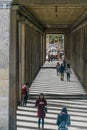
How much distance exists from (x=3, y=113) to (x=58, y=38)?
79.3 metres

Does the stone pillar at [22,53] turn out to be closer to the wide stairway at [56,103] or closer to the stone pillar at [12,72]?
the wide stairway at [56,103]

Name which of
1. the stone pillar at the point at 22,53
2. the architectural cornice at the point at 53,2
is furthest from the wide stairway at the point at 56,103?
the architectural cornice at the point at 53,2

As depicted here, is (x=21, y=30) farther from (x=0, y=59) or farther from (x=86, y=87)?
(x=0, y=59)

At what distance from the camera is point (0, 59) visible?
15.0 metres

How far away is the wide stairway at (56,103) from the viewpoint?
18.5 m

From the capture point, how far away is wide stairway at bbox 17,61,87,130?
18.5 meters

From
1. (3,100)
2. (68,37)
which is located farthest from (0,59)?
(68,37)

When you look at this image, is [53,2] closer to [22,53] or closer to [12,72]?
[12,72]

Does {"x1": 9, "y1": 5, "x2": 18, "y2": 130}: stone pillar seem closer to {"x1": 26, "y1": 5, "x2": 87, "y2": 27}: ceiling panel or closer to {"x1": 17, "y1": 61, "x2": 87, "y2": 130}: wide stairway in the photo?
{"x1": 17, "y1": 61, "x2": 87, "y2": 130}: wide stairway

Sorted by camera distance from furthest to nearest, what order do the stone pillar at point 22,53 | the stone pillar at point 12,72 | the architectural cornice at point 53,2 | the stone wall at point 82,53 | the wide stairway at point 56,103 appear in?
the stone wall at point 82,53, the stone pillar at point 22,53, the wide stairway at point 56,103, the stone pillar at point 12,72, the architectural cornice at point 53,2

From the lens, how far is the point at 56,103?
23641 mm

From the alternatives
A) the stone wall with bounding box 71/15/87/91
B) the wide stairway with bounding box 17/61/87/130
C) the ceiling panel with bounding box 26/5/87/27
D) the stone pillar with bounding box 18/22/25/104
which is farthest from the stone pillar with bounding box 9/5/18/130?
the stone wall with bounding box 71/15/87/91

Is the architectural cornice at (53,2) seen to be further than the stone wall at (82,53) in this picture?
No

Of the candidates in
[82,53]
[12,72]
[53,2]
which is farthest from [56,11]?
[12,72]
